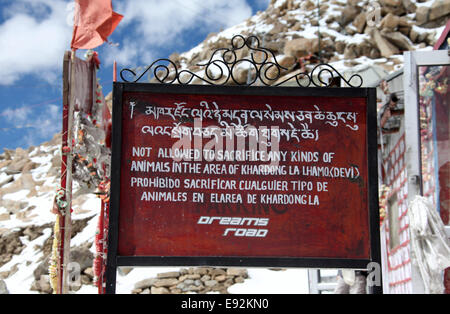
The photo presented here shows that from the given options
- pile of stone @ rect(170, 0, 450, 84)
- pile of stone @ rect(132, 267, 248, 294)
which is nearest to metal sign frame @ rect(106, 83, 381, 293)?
pile of stone @ rect(132, 267, 248, 294)

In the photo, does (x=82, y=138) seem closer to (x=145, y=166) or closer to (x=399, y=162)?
(x=145, y=166)

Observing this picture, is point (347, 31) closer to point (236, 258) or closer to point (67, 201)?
point (67, 201)

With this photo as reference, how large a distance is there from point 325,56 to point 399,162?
23922 millimetres

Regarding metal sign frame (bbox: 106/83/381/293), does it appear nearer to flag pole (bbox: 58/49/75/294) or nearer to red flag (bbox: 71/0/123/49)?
flag pole (bbox: 58/49/75/294)

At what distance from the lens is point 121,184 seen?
4.20 meters

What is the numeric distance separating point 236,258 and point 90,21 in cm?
521

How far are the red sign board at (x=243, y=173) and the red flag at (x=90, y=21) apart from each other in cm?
387

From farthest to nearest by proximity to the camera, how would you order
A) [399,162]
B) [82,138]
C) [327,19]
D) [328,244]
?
1. [327,19]
2. [399,162]
3. [82,138]
4. [328,244]

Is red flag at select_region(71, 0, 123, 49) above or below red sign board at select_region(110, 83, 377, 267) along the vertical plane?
above

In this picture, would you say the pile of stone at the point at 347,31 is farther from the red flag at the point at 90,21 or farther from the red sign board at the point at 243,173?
the red sign board at the point at 243,173

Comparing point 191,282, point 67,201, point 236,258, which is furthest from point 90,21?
point 191,282

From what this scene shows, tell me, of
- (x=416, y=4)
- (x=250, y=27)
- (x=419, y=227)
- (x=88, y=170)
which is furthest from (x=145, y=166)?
(x=250, y=27)

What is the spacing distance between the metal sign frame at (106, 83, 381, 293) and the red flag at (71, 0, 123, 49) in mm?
3873

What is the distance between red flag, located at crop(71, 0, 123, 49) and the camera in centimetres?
774
